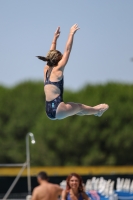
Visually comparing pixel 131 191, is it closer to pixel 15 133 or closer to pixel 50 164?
pixel 50 164

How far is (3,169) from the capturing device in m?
61.7

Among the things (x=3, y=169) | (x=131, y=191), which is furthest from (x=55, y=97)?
(x=3, y=169)

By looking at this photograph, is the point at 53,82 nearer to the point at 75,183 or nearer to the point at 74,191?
the point at 75,183

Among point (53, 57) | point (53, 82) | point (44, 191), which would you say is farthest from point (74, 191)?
point (53, 57)

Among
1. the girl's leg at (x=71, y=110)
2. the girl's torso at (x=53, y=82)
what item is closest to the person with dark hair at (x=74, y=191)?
the girl's leg at (x=71, y=110)

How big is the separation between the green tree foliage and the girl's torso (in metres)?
55.6

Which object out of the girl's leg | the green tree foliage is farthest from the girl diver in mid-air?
the green tree foliage

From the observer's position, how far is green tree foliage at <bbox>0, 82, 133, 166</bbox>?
236 feet

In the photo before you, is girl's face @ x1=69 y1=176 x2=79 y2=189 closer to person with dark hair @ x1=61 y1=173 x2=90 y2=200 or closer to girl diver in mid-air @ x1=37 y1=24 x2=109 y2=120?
person with dark hair @ x1=61 y1=173 x2=90 y2=200

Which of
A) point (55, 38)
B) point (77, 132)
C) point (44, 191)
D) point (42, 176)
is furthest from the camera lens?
point (77, 132)

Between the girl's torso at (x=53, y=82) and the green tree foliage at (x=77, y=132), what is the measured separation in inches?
2188

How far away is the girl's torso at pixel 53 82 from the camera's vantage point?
1509cm

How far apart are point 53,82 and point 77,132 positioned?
5938 centimetres

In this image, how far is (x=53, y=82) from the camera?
49.8 ft
